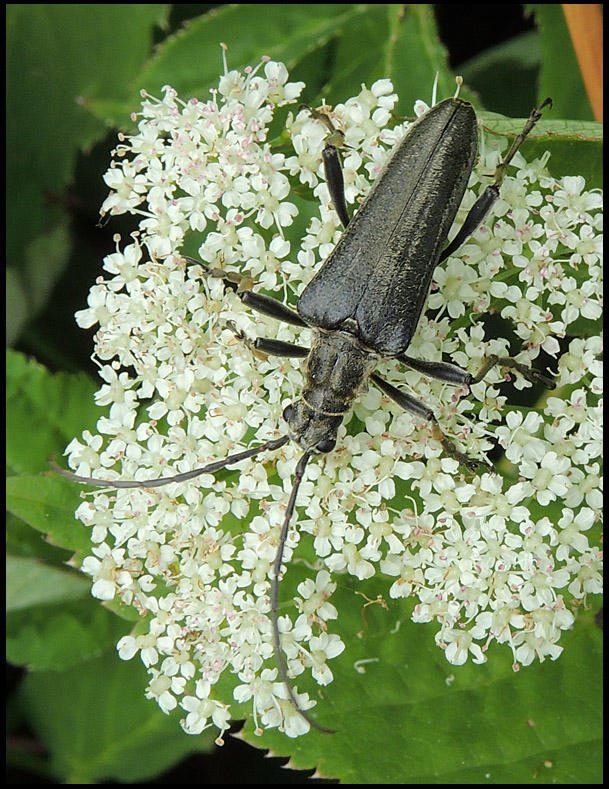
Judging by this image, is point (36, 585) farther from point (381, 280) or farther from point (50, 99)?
point (50, 99)

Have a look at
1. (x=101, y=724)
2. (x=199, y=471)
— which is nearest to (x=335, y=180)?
(x=199, y=471)

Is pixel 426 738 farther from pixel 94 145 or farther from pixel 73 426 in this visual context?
pixel 94 145

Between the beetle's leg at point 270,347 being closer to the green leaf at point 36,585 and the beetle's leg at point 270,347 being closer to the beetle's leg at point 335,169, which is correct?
the beetle's leg at point 335,169

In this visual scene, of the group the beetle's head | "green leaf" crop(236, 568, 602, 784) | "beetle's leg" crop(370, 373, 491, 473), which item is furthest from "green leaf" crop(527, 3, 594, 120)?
"green leaf" crop(236, 568, 602, 784)

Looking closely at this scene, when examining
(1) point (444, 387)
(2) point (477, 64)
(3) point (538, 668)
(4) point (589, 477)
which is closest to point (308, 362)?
(1) point (444, 387)

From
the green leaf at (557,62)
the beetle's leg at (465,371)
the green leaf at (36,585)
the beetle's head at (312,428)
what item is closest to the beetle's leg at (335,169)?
the beetle's leg at (465,371)
